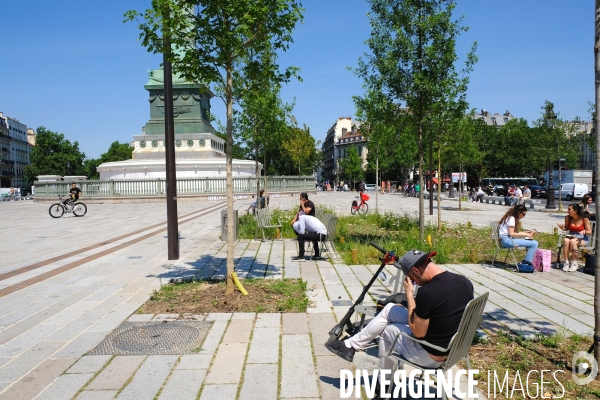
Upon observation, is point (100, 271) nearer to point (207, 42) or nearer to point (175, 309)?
point (175, 309)

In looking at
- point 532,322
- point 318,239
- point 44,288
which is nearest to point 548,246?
point 318,239

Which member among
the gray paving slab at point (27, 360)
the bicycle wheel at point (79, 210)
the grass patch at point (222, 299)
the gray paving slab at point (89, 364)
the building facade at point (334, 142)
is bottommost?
the gray paving slab at point (89, 364)

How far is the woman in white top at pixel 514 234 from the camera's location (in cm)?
895

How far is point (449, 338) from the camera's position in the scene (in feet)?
11.3

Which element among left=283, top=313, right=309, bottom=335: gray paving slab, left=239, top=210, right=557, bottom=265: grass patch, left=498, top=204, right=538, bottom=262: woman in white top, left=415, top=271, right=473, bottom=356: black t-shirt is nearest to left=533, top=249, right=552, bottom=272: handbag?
left=498, top=204, right=538, bottom=262: woman in white top

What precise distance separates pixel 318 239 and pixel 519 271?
374cm

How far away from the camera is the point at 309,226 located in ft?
32.4

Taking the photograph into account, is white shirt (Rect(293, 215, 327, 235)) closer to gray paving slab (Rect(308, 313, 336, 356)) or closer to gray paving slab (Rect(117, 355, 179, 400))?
gray paving slab (Rect(308, 313, 336, 356))

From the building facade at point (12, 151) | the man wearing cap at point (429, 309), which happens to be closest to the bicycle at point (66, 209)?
the man wearing cap at point (429, 309)

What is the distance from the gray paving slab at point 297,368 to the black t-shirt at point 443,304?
3.53 ft

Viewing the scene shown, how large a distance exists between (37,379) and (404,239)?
9159 millimetres

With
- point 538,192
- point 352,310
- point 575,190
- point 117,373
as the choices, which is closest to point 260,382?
point 352,310

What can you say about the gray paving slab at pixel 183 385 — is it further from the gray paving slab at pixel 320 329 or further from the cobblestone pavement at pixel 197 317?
the gray paving slab at pixel 320 329

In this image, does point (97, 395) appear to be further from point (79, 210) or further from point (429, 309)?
point (79, 210)
